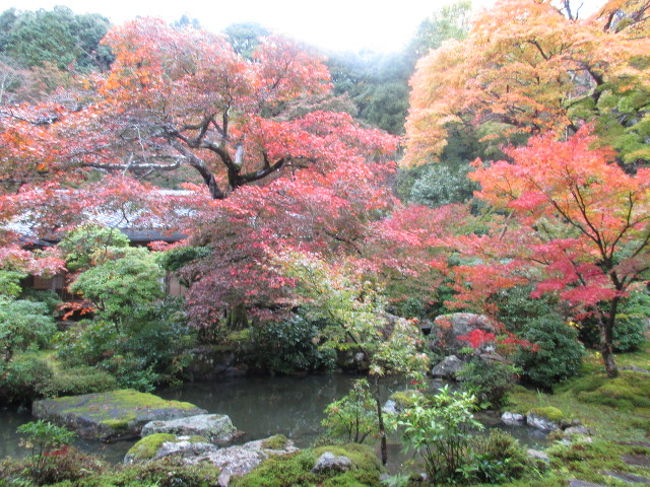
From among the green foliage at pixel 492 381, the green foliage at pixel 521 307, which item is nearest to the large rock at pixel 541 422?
the green foliage at pixel 492 381

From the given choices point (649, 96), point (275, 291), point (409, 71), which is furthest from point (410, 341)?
point (409, 71)

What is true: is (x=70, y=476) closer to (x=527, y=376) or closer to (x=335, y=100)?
(x=527, y=376)

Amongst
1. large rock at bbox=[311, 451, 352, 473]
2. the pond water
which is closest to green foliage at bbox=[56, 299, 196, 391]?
the pond water

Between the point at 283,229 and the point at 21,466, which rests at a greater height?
the point at 283,229

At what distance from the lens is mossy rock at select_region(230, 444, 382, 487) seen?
3.22m

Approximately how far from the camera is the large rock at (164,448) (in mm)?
4285

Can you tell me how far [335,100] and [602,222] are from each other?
527 inches

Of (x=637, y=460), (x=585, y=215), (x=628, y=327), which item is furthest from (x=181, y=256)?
(x=628, y=327)

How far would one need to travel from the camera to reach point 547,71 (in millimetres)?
9625

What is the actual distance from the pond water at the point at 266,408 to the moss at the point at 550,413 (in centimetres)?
27

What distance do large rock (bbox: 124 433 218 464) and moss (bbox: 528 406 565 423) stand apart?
437 centimetres

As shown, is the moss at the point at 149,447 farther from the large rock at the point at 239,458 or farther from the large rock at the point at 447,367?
the large rock at the point at 447,367

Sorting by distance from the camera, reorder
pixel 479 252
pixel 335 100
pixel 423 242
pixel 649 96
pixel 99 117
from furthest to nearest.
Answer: pixel 335 100, pixel 423 242, pixel 649 96, pixel 479 252, pixel 99 117

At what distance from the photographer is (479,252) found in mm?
7395
